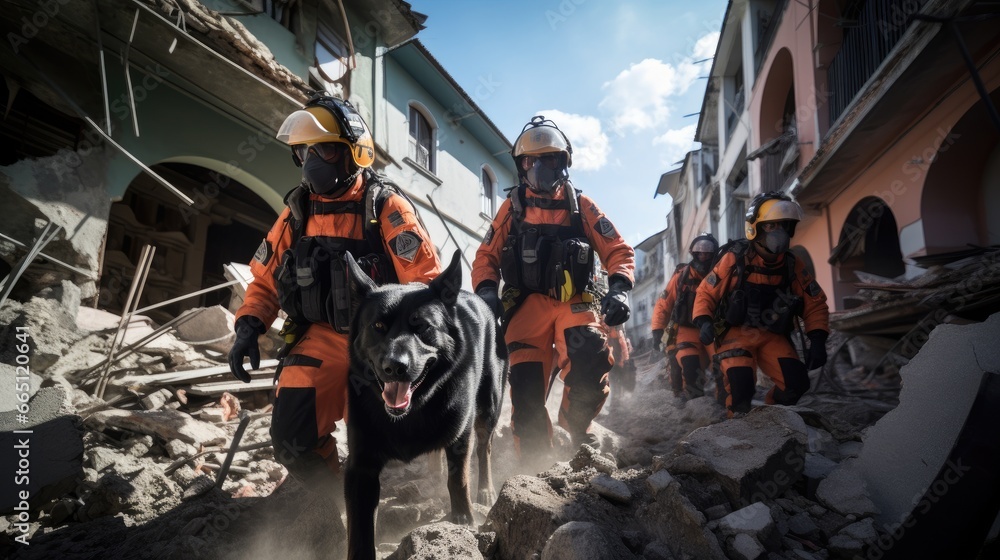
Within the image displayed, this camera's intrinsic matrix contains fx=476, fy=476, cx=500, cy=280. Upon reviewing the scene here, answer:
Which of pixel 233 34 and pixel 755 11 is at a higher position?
pixel 755 11

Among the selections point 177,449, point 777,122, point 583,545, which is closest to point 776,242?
point 583,545

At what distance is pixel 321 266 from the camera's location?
2877mm

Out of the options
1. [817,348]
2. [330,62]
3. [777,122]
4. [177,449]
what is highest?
[330,62]

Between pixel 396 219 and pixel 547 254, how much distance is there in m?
1.38

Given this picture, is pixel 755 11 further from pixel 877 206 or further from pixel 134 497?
pixel 134 497

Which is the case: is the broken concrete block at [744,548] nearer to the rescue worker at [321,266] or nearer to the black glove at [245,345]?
the rescue worker at [321,266]

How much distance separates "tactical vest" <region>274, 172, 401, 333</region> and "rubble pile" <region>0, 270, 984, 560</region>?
99 centimetres

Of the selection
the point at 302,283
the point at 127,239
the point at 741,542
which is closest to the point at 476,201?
the point at 127,239

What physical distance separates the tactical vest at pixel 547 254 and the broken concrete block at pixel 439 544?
2.03 metres

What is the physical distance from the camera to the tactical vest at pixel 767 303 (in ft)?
14.8

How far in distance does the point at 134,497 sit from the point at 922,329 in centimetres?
683

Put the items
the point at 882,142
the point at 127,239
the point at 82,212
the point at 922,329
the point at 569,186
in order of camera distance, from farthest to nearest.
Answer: the point at 127,239
the point at 882,142
the point at 82,212
the point at 922,329
the point at 569,186

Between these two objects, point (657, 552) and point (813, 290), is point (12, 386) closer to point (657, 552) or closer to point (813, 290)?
point (657, 552)

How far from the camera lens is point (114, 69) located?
5.79 meters
